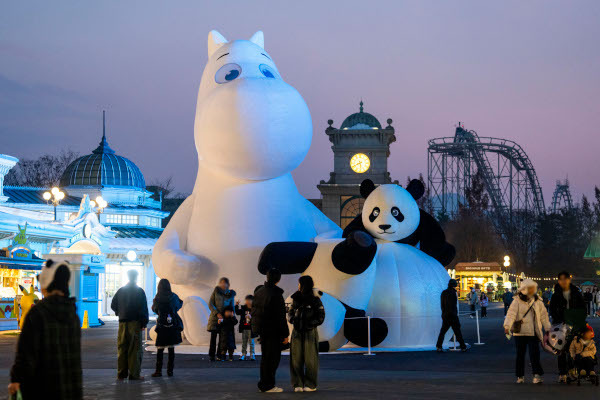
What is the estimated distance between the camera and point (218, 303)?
47.4 ft

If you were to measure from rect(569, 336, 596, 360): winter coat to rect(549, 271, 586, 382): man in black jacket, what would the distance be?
94 millimetres

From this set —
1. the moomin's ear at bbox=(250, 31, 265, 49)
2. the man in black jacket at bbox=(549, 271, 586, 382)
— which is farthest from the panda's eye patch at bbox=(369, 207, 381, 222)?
the man in black jacket at bbox=(549, 271, 586, 382)

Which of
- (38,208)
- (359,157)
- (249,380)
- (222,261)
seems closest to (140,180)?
(38,208)

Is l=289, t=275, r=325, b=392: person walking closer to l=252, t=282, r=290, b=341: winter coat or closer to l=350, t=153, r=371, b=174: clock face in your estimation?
l=252, t=282, r=290, b=341: winter coat

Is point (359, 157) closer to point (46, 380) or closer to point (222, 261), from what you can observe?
point (222, 261)

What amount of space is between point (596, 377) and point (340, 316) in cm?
486

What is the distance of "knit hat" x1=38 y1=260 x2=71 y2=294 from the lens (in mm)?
6426

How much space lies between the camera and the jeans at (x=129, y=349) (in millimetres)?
11602

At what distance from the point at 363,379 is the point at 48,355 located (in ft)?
20.0

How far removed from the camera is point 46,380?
19.9 ft

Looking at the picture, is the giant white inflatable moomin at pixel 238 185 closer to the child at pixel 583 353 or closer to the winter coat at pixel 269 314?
the winter coat at pixel 269 314

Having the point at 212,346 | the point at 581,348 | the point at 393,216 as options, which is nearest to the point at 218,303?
the point at 212,346

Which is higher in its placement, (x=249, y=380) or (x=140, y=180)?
(x=140, y=180)

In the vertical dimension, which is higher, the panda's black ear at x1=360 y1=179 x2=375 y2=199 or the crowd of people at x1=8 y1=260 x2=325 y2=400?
the panda's black ear at x1=360 y1=179 x2=375 y2=199
